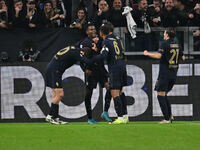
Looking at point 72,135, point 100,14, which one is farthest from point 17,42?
point 72,135

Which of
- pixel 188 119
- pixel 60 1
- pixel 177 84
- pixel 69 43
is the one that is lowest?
pixel 188 119

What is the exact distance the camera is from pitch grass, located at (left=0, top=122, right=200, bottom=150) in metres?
9.36

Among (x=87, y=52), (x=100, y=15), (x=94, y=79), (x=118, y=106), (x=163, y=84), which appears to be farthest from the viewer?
(x=100, y=15)

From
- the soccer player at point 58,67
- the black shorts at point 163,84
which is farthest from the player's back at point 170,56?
the soccer player at point 58,67

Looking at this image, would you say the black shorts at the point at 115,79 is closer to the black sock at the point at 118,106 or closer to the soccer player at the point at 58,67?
the black sock at the point at 118,106

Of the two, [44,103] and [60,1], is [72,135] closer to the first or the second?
[44,103]

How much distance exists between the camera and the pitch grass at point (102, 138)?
368 inches

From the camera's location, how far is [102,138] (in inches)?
390

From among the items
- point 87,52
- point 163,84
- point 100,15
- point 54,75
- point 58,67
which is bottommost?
point 163,84

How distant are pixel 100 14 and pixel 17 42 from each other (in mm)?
2407

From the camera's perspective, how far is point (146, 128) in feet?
34.9

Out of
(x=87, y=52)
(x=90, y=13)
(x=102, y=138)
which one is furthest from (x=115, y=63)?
(x=90, y=13)

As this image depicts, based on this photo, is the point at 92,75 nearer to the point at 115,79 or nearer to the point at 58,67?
the point at 115,79

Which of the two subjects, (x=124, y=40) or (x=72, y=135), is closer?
(x=72, y=135)
